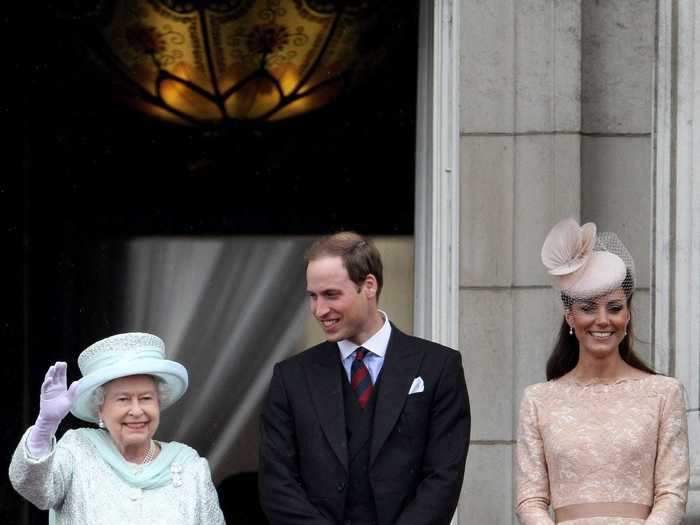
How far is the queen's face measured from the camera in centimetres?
594

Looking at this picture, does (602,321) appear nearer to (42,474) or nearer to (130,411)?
(130,411)

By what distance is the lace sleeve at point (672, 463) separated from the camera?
5953mm

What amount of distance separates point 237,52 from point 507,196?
1.72 metres

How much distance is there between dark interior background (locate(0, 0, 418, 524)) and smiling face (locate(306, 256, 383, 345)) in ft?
8.24

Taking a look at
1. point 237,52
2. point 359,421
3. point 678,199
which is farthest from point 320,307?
point 237,52

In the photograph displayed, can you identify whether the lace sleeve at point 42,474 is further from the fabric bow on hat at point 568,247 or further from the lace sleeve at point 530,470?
the fabric bow on hat at point 568,247

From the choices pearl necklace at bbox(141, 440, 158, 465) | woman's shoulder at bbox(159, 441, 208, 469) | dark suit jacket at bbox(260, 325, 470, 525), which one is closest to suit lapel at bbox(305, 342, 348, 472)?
dark suit jacket at bbox(260, 325, 470, 525)

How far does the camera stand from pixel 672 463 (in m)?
6.00

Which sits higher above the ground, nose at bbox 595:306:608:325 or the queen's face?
nose at bbox 595:306:608:325

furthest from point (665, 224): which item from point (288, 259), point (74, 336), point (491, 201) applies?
point (74, 336)

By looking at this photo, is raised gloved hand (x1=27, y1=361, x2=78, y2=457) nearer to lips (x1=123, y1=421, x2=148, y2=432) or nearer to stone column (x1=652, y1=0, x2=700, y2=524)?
lips (x1=123, y1=421, x2=148, y2=432)

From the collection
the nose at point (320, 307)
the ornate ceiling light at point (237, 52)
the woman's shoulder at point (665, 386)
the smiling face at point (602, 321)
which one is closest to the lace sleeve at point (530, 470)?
the smiling face at point (602, 321)

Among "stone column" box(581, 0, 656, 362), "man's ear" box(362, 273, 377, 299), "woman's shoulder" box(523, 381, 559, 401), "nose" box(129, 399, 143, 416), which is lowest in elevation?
"nose" box(129, 399, 143, 416)

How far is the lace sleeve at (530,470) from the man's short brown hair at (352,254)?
0.73m
